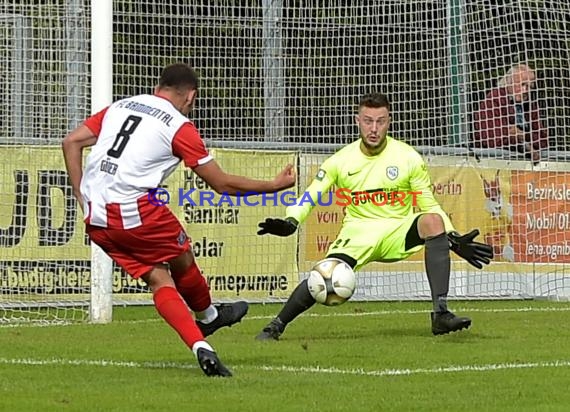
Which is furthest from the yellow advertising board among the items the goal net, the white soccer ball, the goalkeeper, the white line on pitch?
the white line on pitch

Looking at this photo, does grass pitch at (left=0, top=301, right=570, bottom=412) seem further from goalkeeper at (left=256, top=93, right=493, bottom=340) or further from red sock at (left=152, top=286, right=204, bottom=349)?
goalkeeper at (left=256, top=93, right=493, bottom=340)

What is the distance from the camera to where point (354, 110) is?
15.9 m

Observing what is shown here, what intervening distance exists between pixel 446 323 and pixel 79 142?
3085mm

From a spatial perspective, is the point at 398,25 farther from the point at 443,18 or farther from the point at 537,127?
the point at 537,127

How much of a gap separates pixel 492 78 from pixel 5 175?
5.47 metres

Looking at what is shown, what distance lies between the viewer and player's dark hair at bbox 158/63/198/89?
818 centimetres

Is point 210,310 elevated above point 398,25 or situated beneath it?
situated beneath

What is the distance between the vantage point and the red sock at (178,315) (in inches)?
308

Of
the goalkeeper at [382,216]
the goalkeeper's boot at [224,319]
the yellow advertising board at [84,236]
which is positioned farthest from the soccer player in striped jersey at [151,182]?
the yellow advertising board at [84,236]

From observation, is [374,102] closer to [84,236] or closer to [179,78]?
[179,78]

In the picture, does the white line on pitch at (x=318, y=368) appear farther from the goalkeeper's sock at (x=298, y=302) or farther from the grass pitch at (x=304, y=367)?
the goalkeeper's sock at (x=298, y=302)

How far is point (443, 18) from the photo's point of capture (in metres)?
15.6

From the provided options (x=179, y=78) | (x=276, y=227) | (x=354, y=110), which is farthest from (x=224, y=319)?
(x=354, y=110)

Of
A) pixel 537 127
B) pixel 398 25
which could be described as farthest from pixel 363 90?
pixel 537 127
